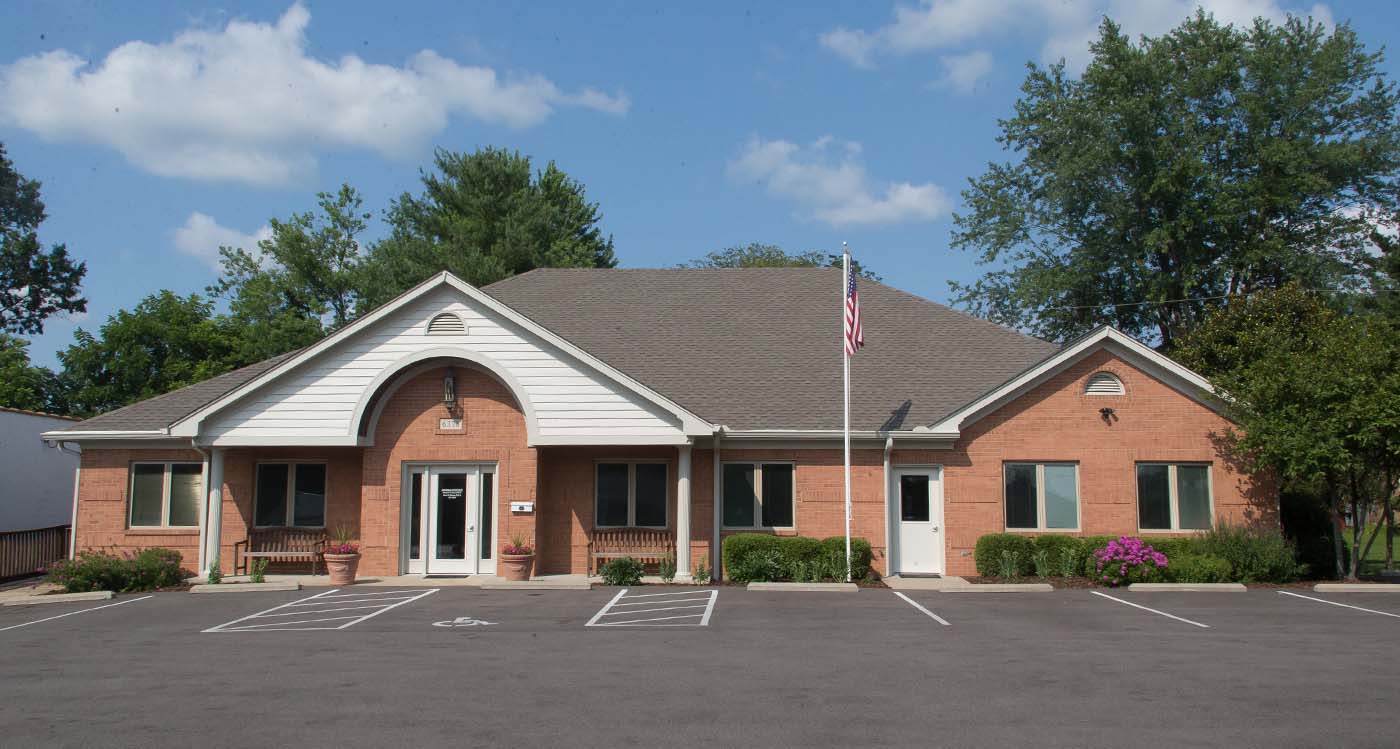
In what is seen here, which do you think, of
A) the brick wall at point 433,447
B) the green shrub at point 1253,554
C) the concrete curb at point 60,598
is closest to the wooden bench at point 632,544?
the brick wall at point 433,447

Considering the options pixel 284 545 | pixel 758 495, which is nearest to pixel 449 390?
pixel 284 545

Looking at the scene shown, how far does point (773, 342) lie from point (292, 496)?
11.2 metres

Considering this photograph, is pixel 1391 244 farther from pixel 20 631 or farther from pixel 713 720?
pixel 20 631

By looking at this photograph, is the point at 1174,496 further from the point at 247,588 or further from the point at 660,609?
the point at 247,588

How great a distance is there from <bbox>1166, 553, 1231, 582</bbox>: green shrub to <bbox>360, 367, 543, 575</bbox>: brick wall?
39.0ft

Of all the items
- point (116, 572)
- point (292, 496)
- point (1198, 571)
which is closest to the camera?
point (116, 572)

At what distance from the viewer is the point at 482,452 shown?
2056cm

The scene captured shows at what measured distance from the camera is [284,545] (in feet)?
68.5

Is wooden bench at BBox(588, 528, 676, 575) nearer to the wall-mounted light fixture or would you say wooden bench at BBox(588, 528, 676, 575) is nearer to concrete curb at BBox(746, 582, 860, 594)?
concrete curb at BBox(746, 582, 860, 594)

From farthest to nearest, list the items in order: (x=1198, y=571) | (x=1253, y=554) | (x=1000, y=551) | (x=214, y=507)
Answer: (x=1000, y=551) < (x=214, y=507) < (x=1253, y=554) < (x=1198, y=571)

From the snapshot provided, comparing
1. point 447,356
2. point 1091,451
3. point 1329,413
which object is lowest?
point 1091,451

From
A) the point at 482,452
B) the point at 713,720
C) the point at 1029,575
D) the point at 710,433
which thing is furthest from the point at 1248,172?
the point at 713,720

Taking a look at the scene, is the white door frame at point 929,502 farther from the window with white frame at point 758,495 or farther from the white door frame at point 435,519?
the white door frame at point 435,519

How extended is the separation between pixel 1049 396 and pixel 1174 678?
11.1m
